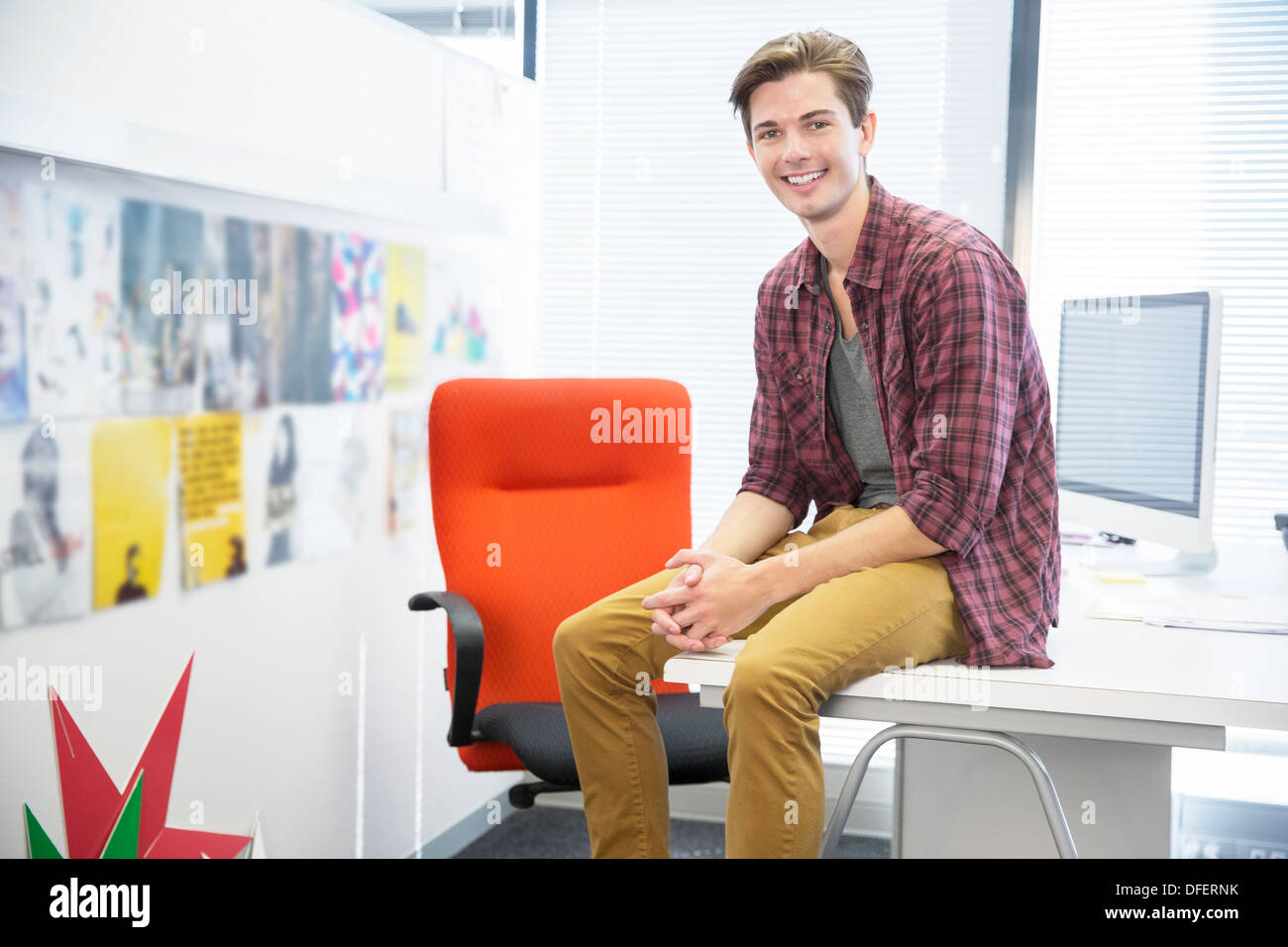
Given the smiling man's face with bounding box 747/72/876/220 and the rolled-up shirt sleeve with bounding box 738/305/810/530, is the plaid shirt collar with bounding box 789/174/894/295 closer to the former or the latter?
the smiling man's face with bounding box 747/72/876/220

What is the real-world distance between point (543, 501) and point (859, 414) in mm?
689

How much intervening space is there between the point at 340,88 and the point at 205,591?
99 centimetres

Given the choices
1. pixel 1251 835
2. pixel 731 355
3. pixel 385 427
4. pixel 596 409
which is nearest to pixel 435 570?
pixel 385 427

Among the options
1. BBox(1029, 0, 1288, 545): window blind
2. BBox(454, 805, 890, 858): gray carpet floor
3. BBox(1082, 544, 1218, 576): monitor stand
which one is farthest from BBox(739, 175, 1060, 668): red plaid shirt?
BBox(454, 805, 890, 858): gray carpet floor

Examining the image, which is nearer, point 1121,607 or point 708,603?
point 708,603

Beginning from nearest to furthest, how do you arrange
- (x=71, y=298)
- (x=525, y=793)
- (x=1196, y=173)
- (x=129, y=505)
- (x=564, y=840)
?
(x=71, y=298) → (x=129, y=505) → (x=525, y=793) → (x=1196, y=173) → (x=564, y=840)

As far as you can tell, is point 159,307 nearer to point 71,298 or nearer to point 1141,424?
point 71,298

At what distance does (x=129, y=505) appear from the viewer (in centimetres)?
163

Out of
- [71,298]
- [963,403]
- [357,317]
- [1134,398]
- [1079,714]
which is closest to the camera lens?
[1079,714]

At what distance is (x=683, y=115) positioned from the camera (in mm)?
2900

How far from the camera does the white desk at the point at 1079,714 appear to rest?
1214 millimetres

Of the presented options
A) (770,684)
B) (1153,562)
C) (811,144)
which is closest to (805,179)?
(811,144)

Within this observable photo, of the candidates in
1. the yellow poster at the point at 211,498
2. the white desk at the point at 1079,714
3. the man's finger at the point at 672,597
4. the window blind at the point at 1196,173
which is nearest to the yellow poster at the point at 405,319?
the yellow poster at the point at 211,498

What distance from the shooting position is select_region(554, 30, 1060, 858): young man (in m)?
1.30
